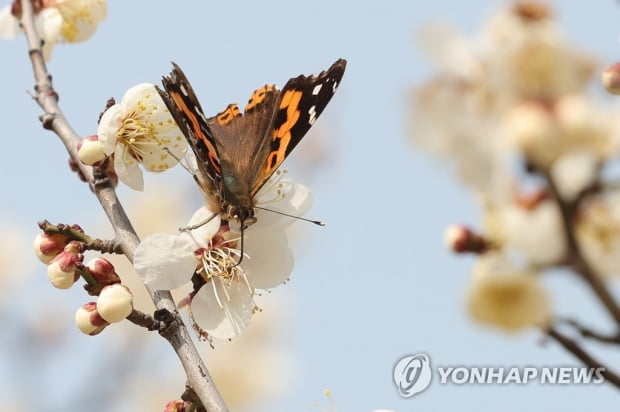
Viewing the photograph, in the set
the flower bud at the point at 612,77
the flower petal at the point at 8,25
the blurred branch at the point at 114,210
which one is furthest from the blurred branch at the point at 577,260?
the flower petal at the point at 8,25

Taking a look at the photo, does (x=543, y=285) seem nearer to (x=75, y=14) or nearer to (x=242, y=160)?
(x=242, y=160)

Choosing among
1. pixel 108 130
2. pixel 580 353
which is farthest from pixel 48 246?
pixel 580 353

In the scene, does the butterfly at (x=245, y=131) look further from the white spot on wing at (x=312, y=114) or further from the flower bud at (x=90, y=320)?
the flower bud at (x=90, y=320)

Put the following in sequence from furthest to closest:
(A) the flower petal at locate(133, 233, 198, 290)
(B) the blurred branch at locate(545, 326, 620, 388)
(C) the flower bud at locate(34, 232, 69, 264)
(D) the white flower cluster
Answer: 1. (C) the flower bud at locate(34, 232, 69, 264)
2. (A) the flower petal at locate(133, 233, 198, 290)
3. (B) the blurred branch at locate(545, 326, 620, 388)
4. (D) the white flower cluster

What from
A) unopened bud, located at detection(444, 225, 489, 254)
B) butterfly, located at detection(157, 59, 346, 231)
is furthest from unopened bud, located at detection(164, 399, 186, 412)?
unopened bud, located at detection(444, 225, 489, 254)

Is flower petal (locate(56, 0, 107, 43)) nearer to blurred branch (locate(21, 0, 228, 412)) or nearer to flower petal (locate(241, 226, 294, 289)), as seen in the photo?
blurred branch (locate(21, 0, 228, 412))

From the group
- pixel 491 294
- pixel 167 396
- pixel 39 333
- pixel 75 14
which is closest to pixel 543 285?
pixel 491 294
